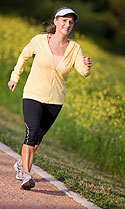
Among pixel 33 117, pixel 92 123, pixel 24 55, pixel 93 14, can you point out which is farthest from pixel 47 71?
pixel 93 14

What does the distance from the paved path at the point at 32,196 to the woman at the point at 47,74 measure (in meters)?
0.12

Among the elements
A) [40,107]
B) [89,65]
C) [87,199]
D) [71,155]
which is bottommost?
[71,155]

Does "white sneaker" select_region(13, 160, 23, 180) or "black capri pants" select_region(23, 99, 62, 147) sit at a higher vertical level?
"black capri pants" select_region(23, 99, 62, 147)

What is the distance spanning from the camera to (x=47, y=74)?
14.6ft

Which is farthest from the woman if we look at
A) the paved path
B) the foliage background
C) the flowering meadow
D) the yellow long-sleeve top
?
the foliage background

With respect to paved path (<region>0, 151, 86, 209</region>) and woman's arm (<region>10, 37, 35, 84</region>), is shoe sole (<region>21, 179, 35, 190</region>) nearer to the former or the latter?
paved path (<region>0, 151, 86, 209</region>)

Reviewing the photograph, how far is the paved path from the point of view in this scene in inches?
158

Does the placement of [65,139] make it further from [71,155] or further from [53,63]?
[53,63]

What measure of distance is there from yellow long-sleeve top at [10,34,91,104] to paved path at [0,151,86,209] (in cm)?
84

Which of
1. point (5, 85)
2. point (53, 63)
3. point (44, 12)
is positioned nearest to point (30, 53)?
point (53, 63)

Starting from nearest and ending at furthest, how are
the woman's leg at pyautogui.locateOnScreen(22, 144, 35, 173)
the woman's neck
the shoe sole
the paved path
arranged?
the paved path < the shoe sole < the woman's leg at pyautogui.locateOnScreen(22, 144, 35, 173) < the woman's neck

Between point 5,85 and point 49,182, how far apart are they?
7.40 m

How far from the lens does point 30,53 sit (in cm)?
455

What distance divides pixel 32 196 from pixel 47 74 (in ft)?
3.69
